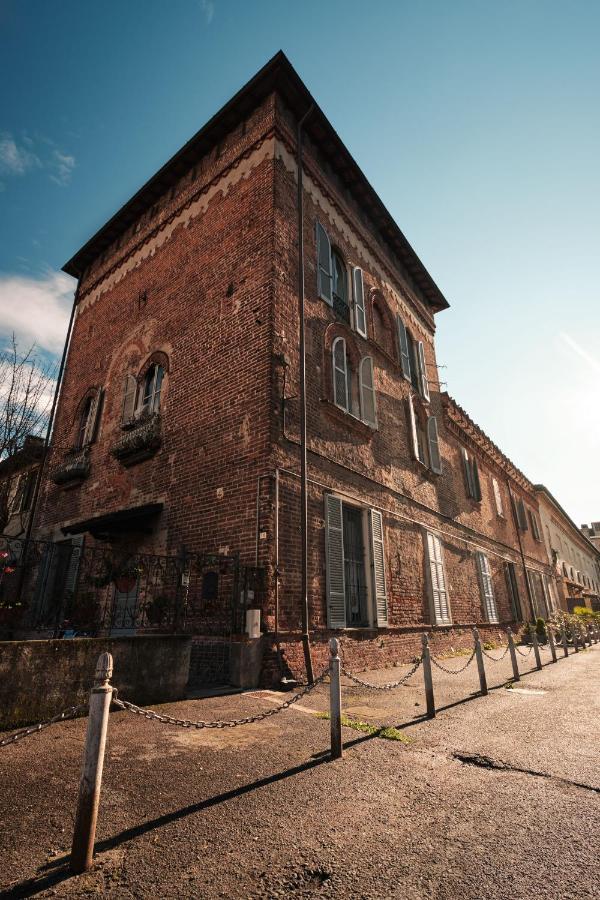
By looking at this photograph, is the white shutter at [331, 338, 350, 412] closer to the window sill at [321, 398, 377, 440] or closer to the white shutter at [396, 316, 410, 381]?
the window sill at [321, 398, 377, 440]

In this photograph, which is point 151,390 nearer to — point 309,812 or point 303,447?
point 303,447

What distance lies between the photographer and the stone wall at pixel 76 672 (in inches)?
151

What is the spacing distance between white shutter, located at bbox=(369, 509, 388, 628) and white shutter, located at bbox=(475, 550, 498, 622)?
655 cm

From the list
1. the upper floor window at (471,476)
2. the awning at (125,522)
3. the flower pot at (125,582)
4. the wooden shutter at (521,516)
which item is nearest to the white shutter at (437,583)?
the upper floor window at (471,476)

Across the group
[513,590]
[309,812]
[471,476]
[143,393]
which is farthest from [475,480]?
[309,812]

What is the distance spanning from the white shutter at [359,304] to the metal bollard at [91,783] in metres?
9.64

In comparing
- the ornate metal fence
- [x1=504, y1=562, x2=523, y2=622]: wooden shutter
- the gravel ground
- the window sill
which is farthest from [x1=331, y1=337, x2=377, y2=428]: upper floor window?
[x1=504, y1=562, x2=523, y2=622]: wooden shutter

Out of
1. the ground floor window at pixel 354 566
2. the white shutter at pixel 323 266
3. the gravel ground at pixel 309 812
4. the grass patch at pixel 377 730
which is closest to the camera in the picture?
the gravel ground at pixel 309 812

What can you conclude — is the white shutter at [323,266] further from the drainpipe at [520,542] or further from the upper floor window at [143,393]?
the drainpipe at [520,542]

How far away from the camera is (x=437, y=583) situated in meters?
11.0

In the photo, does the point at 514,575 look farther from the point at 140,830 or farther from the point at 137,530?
the point at 140,830

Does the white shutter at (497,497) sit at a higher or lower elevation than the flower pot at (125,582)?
higher

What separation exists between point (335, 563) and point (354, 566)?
1022 millimetres

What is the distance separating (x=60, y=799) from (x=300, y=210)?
9747mm
